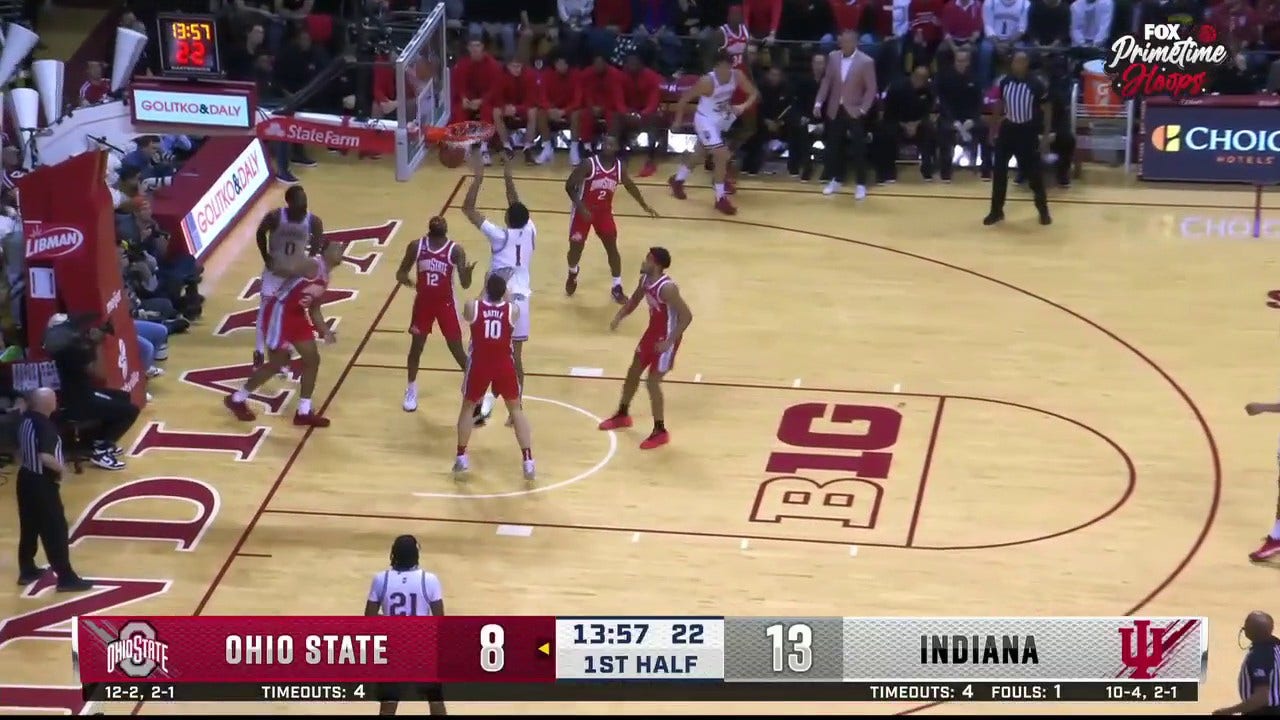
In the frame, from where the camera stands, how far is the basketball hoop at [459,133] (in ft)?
69.6

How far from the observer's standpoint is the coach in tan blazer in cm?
2289

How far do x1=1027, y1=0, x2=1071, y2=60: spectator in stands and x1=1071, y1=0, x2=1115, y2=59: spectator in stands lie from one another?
0.29 ft

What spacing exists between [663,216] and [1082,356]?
5574 mm

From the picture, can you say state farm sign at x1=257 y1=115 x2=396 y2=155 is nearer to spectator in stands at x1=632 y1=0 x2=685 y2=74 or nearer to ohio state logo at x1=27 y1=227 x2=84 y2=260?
ohio state logo at x1=27 y1=227 x2=84 y2=260

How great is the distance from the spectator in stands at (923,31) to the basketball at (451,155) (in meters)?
5.45

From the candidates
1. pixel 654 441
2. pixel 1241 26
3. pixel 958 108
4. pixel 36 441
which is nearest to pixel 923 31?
pixel 958 108

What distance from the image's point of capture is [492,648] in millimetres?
13031

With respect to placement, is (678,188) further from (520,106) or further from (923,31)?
(923,31)

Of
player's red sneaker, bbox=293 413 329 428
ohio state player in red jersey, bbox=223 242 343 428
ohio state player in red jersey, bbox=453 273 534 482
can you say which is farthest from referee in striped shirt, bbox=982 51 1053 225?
player's red sneaker, bbox=293 413 329 428

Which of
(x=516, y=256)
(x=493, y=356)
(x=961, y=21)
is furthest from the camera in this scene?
(x=961, y=21)

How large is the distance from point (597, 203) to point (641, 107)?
4.44 metres

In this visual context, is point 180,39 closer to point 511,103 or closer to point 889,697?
point 511,103

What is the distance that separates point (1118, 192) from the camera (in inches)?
914


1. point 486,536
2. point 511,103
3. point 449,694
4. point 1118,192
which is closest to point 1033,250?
point 1118,192
